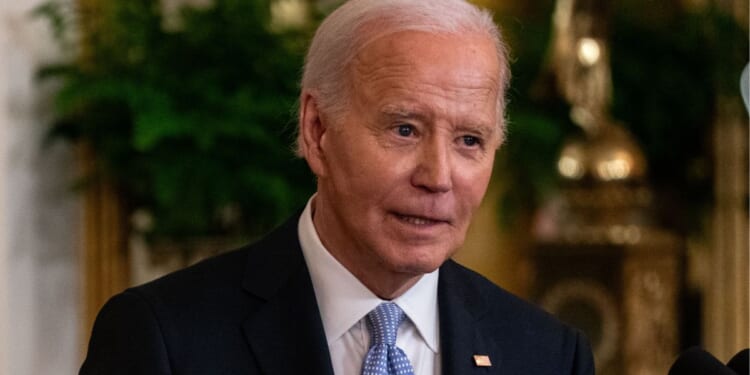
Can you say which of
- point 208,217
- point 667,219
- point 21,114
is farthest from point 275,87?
point 667,219

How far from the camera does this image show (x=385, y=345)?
8.46 feet

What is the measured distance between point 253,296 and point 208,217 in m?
2.15

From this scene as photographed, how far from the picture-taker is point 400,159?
244 centimetres

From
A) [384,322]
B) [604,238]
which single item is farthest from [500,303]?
[604,238]

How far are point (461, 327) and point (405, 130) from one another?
457 mm

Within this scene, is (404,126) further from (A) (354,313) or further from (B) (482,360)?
(B) (482,360)

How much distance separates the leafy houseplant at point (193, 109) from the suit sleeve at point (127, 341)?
196cm

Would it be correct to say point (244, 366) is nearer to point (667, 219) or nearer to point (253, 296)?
point (253, 296)

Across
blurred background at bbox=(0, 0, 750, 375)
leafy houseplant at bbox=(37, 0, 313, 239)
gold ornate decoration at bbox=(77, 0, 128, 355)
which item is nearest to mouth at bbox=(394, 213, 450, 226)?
blurred background at bbox=(0, 0, 750, 375)

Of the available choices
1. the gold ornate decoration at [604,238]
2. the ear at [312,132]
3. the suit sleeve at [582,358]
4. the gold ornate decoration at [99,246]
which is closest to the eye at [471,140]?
the ear at [312,132]

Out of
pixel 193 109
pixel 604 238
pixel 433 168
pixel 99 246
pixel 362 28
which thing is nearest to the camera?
pixel 433 168

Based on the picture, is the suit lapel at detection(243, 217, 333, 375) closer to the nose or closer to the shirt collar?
the shirt collar

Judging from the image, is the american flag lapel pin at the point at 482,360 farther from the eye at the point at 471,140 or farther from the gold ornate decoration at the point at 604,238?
the gold ornate decoration at the point at 604,238

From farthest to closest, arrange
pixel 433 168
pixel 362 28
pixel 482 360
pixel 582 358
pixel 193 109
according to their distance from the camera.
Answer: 1. pixel 193 109
2. pixel 582 358
3. pixel 482 360
4. pixel 362 28
5. pixel 433 168
